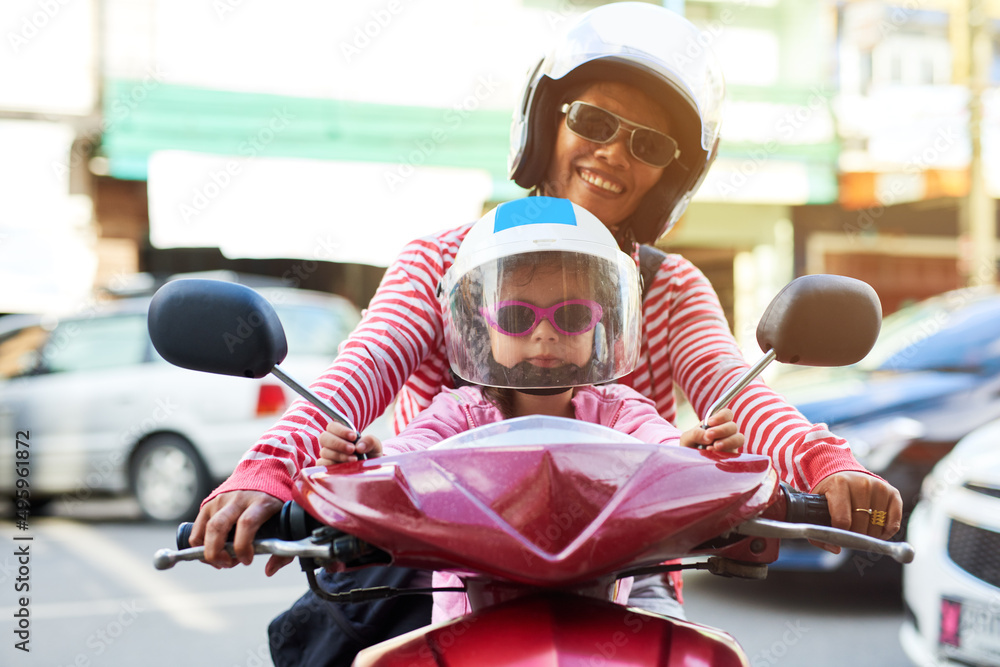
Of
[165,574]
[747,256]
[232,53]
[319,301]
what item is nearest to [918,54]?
[747,256]

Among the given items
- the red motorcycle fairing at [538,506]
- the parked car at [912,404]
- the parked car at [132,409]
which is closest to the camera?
the red motorcycle fairing at [538,506]

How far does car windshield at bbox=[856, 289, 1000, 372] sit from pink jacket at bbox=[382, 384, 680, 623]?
389cm

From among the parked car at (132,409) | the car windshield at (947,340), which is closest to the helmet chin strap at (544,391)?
the car windshield at (947,340)

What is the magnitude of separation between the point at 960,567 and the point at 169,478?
656cm

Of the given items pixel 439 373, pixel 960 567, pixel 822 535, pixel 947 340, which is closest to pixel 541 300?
pixel 439 373

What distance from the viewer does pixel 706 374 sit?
6.85 ft

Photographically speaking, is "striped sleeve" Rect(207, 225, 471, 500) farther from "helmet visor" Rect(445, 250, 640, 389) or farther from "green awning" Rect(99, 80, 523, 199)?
"green awning" Rect(99, 80, 523, 199)

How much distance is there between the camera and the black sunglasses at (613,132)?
2.23 m

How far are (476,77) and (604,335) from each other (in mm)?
12627

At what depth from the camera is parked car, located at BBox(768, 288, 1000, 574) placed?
17.0 feet

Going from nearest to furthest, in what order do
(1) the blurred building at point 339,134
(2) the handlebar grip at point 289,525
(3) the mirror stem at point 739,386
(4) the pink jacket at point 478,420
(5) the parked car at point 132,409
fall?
(2) the handlebar grip at point 289,525, (3) the mirror stem at point 739,386, (4) the pink jacket at point 478,420, (5) the parked car at point 132,409, (1) the blurred building at point 339,134

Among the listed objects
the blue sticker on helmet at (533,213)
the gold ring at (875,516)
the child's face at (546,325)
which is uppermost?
the blue sticker on helmet at (533,213)

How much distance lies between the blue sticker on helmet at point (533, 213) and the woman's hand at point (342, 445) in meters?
0.52

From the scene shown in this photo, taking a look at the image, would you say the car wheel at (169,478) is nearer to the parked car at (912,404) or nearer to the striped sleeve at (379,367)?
the parked car at (912,404)
